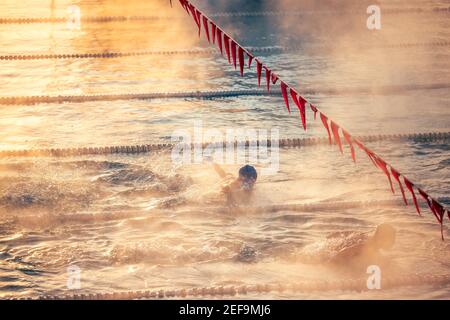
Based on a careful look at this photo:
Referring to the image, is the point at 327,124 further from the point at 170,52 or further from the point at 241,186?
the point at 170,52

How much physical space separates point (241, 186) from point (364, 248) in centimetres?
119

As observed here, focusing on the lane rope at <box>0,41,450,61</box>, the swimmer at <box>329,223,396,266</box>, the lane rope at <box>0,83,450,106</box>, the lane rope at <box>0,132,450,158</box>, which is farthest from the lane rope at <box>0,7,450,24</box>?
the swimmer at <box>329,223,396,266</box>

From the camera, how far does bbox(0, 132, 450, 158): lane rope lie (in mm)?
6020

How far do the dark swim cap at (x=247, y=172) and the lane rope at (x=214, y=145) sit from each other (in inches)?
37.7

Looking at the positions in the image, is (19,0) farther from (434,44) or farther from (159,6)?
(434,44)

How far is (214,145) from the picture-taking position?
20.1 feet

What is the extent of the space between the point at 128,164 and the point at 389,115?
2490mm

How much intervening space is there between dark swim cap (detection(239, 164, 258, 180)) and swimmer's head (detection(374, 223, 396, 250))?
1.17 m

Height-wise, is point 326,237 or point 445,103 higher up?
point 445,103

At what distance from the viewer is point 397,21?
37.0ft

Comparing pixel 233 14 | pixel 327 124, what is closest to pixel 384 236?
pixel 327 124
